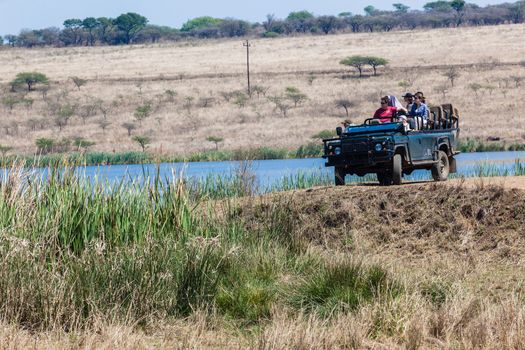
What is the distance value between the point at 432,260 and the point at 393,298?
3.46m

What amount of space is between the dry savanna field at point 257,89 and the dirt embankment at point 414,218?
1402 inches

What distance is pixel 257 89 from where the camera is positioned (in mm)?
79625

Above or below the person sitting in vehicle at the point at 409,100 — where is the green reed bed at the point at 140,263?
below

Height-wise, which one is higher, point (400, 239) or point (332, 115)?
point (400, 239)

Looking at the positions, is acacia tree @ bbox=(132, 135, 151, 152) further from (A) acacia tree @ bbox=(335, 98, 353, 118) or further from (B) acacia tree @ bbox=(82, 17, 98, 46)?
(B) acacia tree @ bbox=(82, 17, 98, 46)

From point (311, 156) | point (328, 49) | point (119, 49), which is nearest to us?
point (311, 156)

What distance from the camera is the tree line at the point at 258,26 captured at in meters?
128

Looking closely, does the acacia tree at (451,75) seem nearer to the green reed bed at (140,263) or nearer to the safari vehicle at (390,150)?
the safari vehicle at (390,150)

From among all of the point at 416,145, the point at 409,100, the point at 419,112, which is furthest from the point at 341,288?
the point at 409,100

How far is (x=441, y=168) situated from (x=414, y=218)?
3.77 metres

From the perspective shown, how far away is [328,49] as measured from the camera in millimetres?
107688

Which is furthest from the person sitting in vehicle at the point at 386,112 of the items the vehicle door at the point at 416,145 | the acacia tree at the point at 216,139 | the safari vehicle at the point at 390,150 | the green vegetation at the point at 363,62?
the green vegetation at the point at 363,62

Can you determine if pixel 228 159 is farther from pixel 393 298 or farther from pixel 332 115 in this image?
pixel 393 298

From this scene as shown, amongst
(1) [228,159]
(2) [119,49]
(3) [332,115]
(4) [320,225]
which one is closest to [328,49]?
(2) [119,49]
